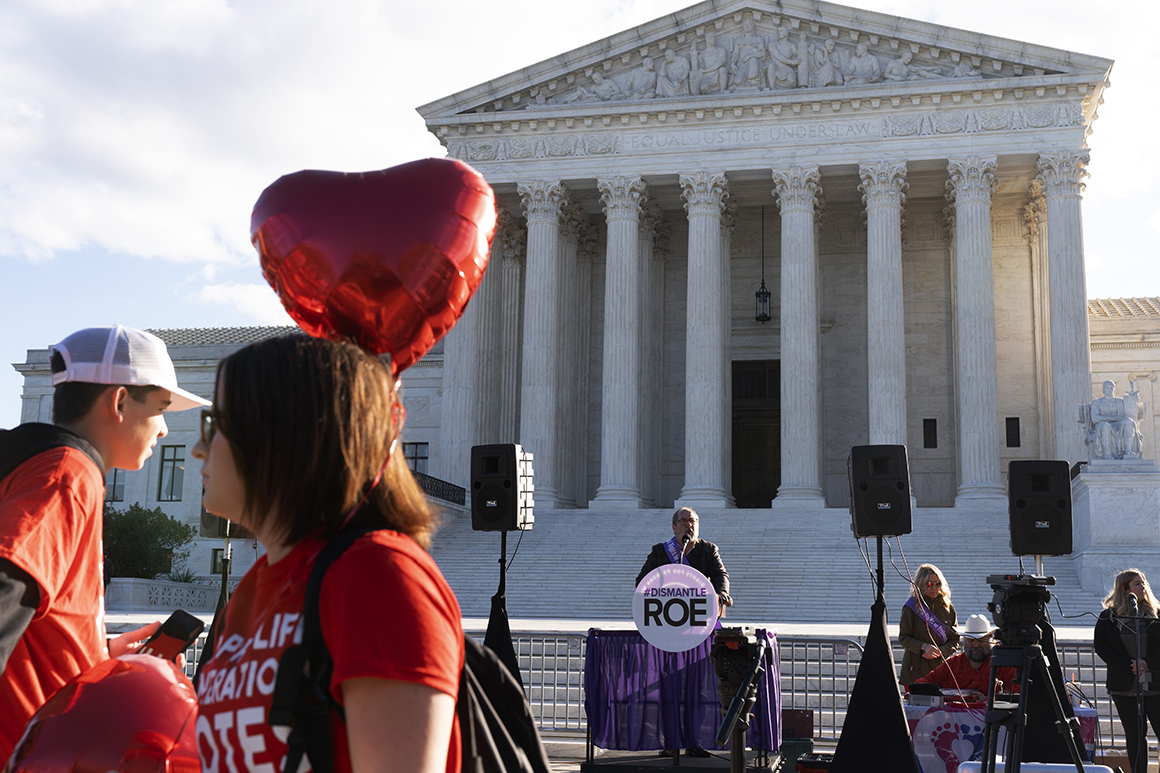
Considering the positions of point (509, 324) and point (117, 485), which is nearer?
point (509, 324)

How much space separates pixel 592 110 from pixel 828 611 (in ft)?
59.7

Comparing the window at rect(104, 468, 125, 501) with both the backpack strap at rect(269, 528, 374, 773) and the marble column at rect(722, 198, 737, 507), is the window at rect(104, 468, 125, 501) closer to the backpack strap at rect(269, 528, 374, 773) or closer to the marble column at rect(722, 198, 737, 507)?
the marble column at rect(722, 198, 737, 507)

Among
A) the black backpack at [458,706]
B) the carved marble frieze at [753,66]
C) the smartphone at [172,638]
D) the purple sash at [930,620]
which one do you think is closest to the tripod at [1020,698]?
the purple sash at [930,620]

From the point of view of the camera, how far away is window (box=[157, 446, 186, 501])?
41.9 metres

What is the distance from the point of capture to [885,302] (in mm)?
32875

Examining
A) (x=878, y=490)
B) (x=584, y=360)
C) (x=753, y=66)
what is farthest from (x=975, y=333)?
(x=878, y=490)

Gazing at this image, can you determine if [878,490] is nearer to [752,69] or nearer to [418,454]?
[752,69]

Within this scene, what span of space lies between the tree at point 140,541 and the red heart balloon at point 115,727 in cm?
3468

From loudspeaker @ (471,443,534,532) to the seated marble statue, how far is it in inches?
676

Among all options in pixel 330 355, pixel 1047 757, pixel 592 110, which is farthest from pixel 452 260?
pixel 592 110

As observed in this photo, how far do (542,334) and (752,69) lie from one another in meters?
10.3

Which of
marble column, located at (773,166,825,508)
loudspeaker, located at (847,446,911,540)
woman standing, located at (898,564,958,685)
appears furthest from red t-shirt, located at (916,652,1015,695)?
marble column, located at (773,166,825,508)

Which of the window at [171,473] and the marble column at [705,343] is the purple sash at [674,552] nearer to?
the marble column at [705,343]

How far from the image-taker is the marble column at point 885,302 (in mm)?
32500
